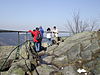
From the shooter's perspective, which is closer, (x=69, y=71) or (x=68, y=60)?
(x=69, y=71)

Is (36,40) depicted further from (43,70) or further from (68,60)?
(43,70)

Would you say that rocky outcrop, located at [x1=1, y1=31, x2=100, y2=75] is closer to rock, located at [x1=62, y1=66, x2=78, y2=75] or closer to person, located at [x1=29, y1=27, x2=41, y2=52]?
rock, located at [x1=62, y1=66, x2=78, y2=75]

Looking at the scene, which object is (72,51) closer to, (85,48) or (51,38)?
(85,48)

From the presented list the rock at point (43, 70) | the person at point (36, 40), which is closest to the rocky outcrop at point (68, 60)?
the rock at point (43, 70)

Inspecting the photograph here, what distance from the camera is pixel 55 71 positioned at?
871 centimetres

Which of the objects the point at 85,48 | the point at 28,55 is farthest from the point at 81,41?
the point at 28,55

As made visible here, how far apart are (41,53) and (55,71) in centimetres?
400

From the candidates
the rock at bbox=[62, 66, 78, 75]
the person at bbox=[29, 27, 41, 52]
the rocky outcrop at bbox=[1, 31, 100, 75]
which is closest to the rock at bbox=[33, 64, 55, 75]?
the rocky outcrop at bbox=[1, 31, 100, 75]

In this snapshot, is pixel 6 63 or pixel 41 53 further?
pixel 41 53

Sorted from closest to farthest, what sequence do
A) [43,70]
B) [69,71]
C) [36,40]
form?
[69,71] < [43,70] < [36,40]

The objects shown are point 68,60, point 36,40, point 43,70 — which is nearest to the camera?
point 43,70

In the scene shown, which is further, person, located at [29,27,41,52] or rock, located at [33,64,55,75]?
person, located at [29,27,41,52]

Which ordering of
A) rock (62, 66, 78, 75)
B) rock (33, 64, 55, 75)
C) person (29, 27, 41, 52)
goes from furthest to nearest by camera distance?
person (29, 27, 41, 52) < rock (33, 64, 55, 75) < rock (62, 66, 78, 75)

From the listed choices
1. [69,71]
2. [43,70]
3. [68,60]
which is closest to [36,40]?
[68,60]
